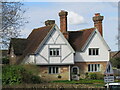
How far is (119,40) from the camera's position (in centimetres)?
6191

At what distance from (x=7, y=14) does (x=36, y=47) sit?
1862cm

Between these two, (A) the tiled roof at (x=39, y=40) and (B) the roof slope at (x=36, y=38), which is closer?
(B) the roof slope at (x=36, y=38)

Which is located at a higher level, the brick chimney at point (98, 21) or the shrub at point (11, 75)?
the brick chimney at point (98, 21)

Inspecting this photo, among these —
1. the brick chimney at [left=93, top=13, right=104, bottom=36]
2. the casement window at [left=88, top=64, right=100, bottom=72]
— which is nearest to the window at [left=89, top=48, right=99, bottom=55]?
the casement window at [left=88, top=64, right=100, bottom=72]

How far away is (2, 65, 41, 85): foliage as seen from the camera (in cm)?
2665

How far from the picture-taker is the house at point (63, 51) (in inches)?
1773

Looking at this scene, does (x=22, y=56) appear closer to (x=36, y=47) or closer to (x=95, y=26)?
(x=36, y=47)

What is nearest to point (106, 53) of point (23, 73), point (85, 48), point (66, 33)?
point (85, 48)

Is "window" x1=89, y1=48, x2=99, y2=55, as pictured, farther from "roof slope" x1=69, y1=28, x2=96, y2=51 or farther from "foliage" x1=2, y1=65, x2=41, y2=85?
"foliage" x1=2, y1=65, x2=41, y2=85

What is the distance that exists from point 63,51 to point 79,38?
6.43 metres

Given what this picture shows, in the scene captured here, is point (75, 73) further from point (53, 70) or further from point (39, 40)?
point (39, 40)

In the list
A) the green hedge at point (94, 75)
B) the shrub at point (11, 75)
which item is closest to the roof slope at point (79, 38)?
the green hedge at point (94, 75)

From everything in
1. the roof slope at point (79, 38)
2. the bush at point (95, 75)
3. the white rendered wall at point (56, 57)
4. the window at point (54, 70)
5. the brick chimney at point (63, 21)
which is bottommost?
the bush at point (95, 75)

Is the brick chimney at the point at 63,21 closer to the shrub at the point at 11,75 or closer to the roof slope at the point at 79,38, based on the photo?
the roof slope at the point at 79,38
